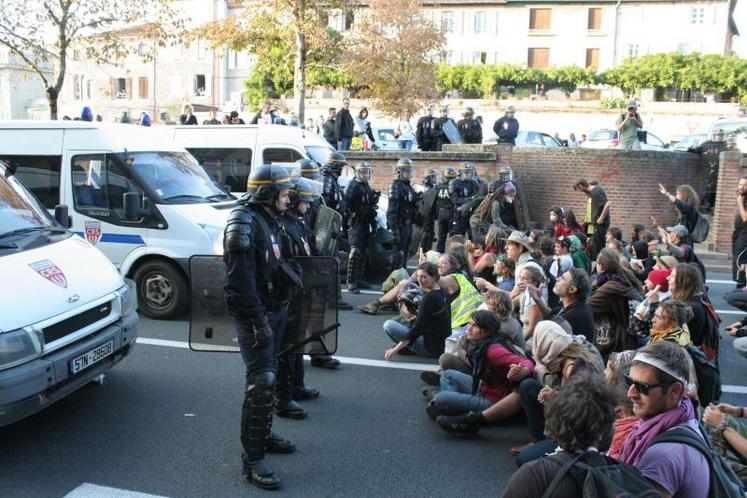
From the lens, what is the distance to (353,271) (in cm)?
1058

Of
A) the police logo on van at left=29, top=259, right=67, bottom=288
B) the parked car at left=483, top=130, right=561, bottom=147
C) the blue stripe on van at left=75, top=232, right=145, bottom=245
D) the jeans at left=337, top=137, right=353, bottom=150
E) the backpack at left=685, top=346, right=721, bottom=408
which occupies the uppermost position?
the parked car at left=483, top=130, right=561, bottom=147

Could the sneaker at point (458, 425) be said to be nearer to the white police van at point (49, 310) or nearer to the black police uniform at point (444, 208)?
the white police van at point (49, 310)

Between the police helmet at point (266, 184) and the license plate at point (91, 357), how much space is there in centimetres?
171

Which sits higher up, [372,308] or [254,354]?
[254,354]

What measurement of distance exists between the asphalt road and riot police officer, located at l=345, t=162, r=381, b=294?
11.8 ft

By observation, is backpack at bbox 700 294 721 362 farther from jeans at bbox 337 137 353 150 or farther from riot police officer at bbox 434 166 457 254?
jeans at bbox 337 137 353 150

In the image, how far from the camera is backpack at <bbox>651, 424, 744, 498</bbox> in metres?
3.05

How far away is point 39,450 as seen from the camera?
16.5 ft

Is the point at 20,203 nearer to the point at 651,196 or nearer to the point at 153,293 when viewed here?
the point at 153,293

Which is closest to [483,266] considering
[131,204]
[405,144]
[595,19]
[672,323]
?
[672,323]

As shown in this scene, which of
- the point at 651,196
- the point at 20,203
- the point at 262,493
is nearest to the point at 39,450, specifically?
the point at 262,493

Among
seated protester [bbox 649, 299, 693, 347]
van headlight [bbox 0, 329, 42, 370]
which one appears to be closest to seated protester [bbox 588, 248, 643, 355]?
seated protester [bbox 649, 299, 693, 347]

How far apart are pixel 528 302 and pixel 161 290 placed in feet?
14.5

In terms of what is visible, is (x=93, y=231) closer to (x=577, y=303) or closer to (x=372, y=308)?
(x=372, y=308)
